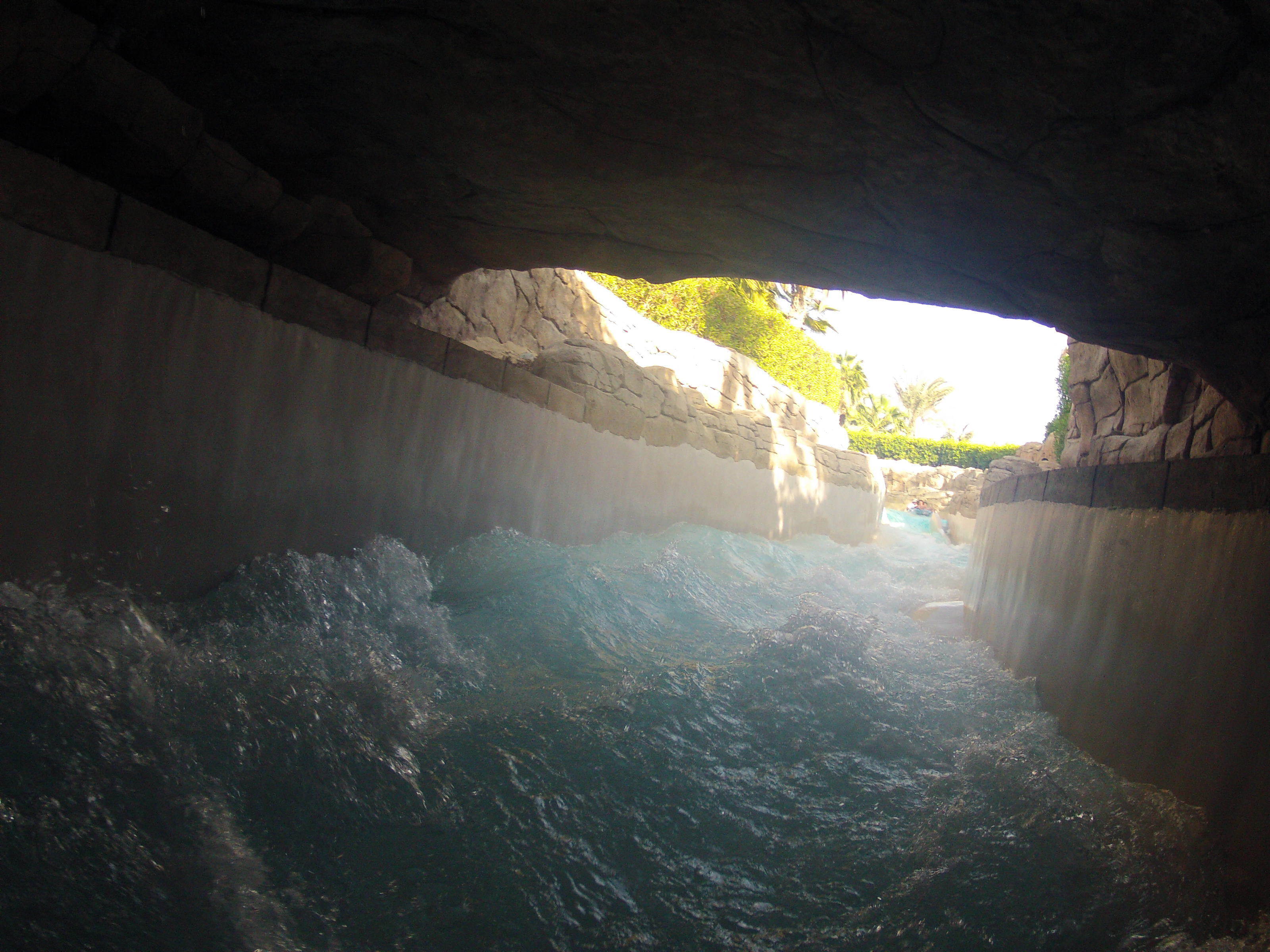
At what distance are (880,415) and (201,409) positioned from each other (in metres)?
41.0

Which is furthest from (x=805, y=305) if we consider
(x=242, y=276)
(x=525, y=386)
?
(x=242, y=276)

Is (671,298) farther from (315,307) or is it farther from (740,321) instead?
(315,307)

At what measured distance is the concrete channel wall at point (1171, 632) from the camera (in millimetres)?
2111

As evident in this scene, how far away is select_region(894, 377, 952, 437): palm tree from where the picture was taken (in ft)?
135

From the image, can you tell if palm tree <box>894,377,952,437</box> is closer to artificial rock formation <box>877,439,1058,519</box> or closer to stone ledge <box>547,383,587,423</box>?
artificial rock formation <box>877,439,1058,519</box>

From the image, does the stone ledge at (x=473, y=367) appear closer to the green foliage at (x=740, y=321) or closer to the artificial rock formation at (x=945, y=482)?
the green foliage at (x=740, y=321)

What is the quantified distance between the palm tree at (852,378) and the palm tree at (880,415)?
199cm

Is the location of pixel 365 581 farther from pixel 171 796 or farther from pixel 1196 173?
pixel 1196 173

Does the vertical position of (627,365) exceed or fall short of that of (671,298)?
it falls short

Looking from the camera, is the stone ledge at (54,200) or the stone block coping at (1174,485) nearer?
the stone ledge at (54,200)

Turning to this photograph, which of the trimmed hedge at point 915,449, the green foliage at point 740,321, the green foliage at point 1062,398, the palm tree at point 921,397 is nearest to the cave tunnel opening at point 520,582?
the green foliage at point 1062,398

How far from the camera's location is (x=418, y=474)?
13.3ft

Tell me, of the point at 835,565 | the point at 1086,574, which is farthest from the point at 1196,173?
the point at 835,565

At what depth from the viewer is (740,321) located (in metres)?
14.6
